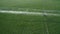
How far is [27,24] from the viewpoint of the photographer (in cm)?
104

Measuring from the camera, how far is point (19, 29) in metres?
0.99

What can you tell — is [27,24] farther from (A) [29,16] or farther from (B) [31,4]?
(B) [31,4]

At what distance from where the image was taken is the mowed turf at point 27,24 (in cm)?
98

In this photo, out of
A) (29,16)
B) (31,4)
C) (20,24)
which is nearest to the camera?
(20,24)

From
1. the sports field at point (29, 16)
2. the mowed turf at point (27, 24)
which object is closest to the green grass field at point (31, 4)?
the sports field at point (29, 16)

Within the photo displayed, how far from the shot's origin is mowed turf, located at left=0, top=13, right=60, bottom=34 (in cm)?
98

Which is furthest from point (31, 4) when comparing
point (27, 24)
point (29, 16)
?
point (27, 24)

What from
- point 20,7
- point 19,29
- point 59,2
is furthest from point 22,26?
point 59,2

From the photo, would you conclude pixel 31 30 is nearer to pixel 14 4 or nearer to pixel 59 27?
pixel 59 27

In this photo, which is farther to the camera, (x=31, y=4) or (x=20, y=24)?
(x=31, y=4)

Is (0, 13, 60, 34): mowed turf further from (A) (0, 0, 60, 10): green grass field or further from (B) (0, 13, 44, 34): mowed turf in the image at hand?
(A) (0, 0, 60, 10): green grass field

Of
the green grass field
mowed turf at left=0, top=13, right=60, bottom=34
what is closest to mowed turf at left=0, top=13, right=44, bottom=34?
mowed turf at left=0, top=13, right=60, bottom=34

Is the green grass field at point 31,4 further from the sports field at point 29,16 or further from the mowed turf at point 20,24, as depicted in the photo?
the mowed turf at point 20,24

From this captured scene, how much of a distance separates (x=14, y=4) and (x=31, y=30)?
17.1 inches
